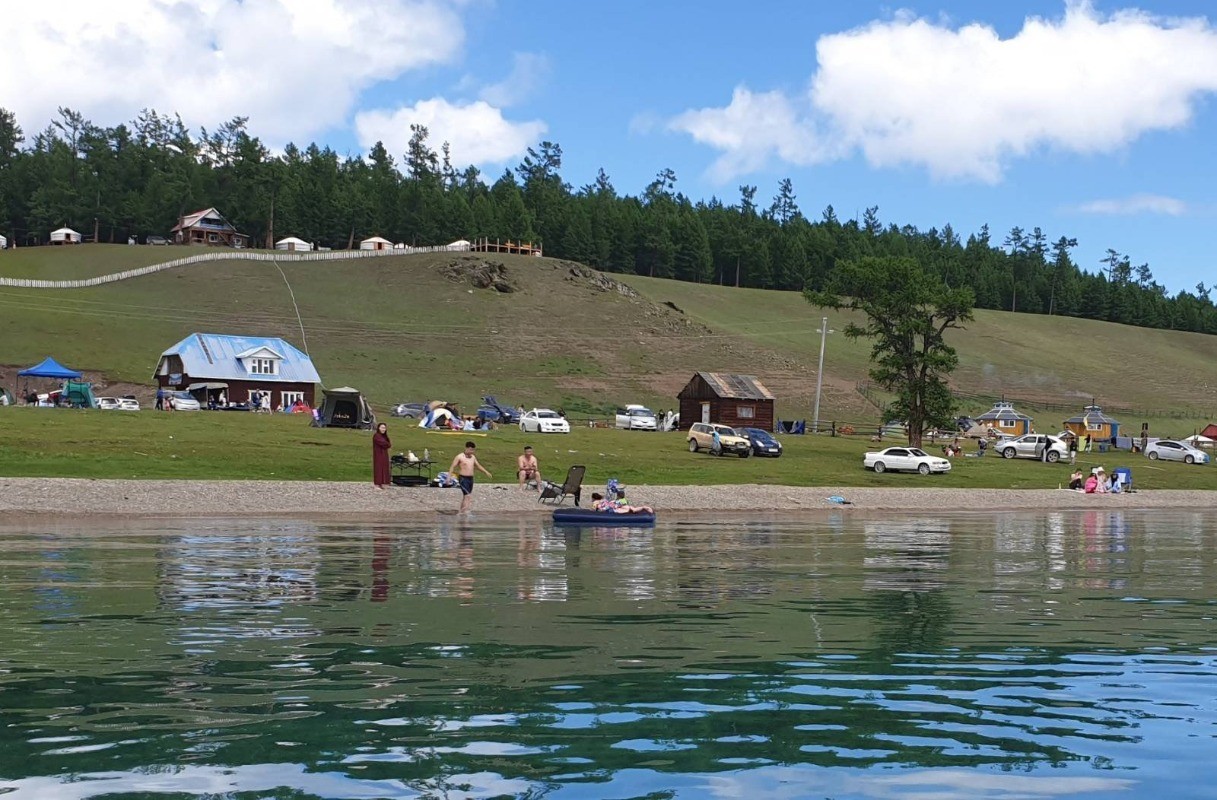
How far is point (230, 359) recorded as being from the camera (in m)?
84.5

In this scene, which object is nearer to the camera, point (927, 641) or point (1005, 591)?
point (927, 641)

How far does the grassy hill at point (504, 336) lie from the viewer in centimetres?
10644

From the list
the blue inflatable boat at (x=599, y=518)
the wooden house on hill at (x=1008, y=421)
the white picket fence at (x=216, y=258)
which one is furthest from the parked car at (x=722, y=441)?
the white picket fence at (x=216, y=258)

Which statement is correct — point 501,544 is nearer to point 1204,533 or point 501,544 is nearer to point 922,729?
point 922,729

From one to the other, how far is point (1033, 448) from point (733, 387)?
24.6 metres

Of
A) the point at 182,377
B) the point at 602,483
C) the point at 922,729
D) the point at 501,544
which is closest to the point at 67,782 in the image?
the point at 922,729

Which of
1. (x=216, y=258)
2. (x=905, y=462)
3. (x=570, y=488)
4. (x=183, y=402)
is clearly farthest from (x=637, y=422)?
(x=216, y=258)

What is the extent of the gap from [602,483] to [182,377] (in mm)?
47823

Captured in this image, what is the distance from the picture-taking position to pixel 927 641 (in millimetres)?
14695

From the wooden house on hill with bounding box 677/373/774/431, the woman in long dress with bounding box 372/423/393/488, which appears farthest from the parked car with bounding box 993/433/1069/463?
the woman in long dress with bounding box 372/423/393/488

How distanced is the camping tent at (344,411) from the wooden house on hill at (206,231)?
12424 centimetres

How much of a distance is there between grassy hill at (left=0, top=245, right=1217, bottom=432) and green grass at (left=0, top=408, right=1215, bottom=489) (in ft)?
121

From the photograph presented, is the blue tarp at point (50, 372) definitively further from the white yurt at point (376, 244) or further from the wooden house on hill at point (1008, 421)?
the white yurt at point (376, 244)

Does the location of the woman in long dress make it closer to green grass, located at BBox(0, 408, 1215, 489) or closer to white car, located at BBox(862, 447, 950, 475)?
green grass, located at BBox(0, 408, 1215, 489)
